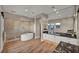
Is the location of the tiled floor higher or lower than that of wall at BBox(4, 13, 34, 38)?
lower

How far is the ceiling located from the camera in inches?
68.3

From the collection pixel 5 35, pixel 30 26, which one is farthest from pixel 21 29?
pixel 5 35

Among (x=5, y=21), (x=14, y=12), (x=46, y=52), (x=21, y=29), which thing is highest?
(x=14, y=12)

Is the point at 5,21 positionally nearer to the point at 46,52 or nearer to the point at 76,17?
the point at 46,52

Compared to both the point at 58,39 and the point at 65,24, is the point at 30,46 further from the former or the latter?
the point at 65,24

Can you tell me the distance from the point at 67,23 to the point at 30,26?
74cm

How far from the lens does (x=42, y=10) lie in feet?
5.90

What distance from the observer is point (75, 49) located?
1769 mm

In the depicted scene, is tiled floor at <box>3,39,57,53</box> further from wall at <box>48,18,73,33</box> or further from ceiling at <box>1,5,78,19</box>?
ceiling at <box>1,5,78,19</box>

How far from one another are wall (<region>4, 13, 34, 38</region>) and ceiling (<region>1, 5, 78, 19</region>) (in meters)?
0.10

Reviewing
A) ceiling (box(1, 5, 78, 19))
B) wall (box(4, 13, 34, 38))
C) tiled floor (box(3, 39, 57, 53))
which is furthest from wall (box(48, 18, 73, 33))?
wall (box(4, 13, 34, 38))

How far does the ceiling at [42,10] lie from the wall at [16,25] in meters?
0.10

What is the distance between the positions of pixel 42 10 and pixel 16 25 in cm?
60

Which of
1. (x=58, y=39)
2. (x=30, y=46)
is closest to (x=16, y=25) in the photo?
(x=30, y=46)
